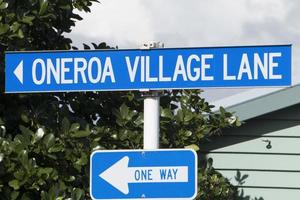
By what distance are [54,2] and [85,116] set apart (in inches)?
44.4

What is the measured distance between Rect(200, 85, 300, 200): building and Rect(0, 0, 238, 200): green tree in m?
0.59

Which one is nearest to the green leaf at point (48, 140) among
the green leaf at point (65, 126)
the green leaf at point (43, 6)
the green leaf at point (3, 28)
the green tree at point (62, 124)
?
the green tree at point (62, 124)

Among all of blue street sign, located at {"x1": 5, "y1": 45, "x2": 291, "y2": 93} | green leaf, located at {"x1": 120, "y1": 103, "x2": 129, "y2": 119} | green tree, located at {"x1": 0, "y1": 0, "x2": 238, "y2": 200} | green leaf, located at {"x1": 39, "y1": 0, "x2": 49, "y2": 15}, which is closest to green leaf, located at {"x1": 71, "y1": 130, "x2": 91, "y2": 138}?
green tree, located at {"x1": 0, "y1": 0, "x2": 238, "y2": 200}

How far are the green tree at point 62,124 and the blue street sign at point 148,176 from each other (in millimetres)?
1500

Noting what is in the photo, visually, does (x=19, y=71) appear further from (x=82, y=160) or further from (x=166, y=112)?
(x=166, y=112)

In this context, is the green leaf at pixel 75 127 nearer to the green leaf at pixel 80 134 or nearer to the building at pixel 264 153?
the green leaf at pixel 80 134

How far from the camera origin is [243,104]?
Result: 24.9ft

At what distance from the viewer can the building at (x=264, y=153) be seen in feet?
25.5

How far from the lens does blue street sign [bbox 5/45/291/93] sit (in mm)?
3889

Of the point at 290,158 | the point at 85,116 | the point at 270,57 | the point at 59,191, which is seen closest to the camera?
the point at 270,57

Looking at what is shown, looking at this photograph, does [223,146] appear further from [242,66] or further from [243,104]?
[242,66]

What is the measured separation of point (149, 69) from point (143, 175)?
0.60m

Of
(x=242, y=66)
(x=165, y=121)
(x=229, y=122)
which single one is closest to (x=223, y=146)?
(x=229, y=122)

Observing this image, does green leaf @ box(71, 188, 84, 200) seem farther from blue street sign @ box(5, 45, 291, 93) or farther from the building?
the building
